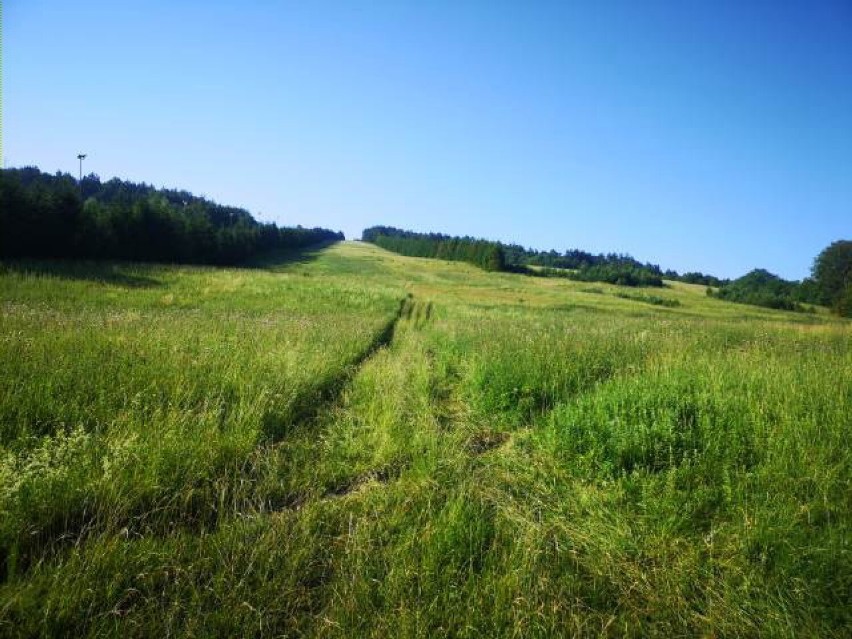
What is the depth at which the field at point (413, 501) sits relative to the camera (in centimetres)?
285

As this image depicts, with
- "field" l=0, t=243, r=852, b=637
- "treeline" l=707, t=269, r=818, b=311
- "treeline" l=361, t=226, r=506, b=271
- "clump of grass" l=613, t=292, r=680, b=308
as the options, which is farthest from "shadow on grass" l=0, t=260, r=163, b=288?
"treeline" l=707, t=269, r=818, b=311

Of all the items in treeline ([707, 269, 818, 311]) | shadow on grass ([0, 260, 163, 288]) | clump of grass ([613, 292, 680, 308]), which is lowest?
shadow on grass ([0, 260, 163, 288])

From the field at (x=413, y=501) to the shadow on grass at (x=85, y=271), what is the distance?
77.3 feet

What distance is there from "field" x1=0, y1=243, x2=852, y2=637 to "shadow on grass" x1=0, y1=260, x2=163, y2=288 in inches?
928

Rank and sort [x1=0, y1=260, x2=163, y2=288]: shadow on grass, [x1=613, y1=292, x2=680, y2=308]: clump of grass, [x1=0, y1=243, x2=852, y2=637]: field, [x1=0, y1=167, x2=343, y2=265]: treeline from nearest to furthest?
[x1=0, y1=243, x2=852, y2=637]: field, [x1=0, y1=260, x2=163, y2=288]: shadow on grass, [x1=0, y1=167, x2=343, y2=265]: treeline, [x1=613, y1=292, x2=680, y2=308]: clump of grass

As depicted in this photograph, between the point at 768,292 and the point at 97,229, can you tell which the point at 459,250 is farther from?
the point at 97,229

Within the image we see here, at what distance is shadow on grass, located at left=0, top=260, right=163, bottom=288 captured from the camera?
26.1m

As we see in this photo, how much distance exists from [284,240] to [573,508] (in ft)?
372

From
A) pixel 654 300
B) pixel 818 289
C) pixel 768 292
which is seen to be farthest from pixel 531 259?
pixel 654 300

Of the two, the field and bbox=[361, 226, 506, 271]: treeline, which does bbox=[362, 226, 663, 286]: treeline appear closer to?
bbox=[361, 226, 506, 271]: treeline

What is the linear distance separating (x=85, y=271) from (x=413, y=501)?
35269mm

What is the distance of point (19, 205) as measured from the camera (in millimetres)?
31297

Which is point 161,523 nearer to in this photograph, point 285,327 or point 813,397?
point 813,397

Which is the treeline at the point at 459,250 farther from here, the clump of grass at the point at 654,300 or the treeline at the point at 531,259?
the clump of grass at the point at 654,300
